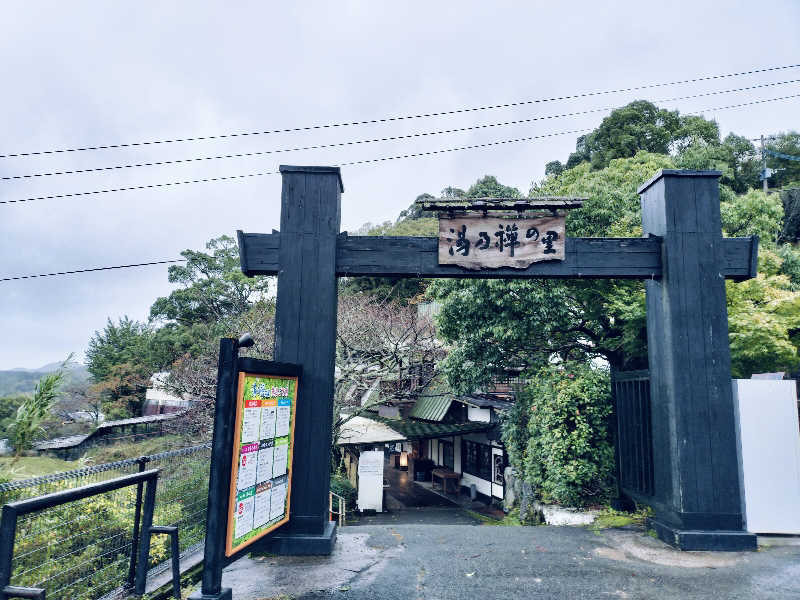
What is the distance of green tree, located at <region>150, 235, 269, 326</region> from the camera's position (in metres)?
30.3

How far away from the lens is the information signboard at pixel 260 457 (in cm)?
419

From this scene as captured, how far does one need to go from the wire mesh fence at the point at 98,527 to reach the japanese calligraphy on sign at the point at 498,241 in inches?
157

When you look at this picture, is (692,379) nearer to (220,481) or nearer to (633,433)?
(633,433)

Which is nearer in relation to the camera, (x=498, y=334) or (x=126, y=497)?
(x=126, y=497)

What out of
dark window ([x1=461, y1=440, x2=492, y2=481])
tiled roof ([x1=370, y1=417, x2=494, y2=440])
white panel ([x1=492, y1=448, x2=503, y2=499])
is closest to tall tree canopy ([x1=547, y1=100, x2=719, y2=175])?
tiled roof ([x1=370, y1=417, x2=494, y2=440])

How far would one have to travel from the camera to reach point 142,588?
4.31 metres

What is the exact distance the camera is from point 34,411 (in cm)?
516

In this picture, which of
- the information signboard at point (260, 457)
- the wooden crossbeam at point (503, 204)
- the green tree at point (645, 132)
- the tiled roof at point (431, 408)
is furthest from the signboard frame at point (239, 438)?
the green tree at point (645, 132)

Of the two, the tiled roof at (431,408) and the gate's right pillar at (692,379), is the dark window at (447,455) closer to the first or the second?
the tiled roof at (431,408)

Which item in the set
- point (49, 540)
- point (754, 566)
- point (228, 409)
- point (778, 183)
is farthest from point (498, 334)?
point (778, 183)

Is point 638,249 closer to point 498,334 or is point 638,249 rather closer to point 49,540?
point 498,334

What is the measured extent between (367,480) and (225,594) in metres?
13.1

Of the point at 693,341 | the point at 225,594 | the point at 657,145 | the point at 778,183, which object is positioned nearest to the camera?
the point at 225,594

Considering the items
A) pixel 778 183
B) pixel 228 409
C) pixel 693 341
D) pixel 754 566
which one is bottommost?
pixel 754 566
